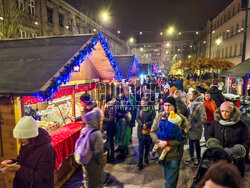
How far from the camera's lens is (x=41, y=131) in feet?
8.43

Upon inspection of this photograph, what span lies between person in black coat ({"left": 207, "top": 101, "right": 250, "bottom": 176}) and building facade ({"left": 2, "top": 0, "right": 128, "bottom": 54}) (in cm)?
1498

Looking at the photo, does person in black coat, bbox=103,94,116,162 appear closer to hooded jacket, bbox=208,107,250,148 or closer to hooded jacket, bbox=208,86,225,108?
hooded jacket, bbox=208,107,250,148

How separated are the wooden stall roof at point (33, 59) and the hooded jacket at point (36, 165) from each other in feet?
4.47

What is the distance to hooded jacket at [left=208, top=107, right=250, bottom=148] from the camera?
3111 mm

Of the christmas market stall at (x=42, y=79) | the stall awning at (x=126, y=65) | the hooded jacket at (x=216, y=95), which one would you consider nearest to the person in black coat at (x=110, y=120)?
the christmas market stall at (x=42, y=79)

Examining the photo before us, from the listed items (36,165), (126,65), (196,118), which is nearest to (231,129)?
(196,118)

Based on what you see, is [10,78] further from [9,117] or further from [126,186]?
[126,186]

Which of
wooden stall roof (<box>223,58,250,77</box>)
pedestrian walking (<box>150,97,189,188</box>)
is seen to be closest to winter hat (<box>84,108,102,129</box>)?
pedestrian walking (<box>150,97,189,188</box>)

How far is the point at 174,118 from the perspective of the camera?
340 cm

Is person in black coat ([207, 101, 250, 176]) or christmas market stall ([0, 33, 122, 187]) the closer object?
person in black coat ([207, 101, 250, 176])

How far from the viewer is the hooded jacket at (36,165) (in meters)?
2.32

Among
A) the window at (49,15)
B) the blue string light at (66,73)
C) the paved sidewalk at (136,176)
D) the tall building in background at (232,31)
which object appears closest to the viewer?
the blue string light at (66,73)

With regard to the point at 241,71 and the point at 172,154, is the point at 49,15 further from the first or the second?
the point at 172,154

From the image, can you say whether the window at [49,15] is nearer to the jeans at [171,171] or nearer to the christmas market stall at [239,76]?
the christmas market stall at [239,76]
